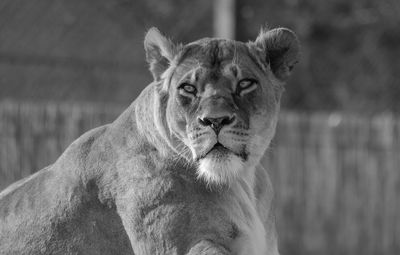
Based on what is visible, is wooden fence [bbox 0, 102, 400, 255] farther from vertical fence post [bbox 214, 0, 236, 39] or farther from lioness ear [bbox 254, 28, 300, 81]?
lioness ear [bbox 254, 28, 300, 81]

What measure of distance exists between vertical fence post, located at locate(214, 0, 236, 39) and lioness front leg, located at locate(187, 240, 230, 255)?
492 cm

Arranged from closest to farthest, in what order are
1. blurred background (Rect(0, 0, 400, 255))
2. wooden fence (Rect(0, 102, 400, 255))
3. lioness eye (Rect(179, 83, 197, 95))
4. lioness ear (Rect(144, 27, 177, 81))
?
lioness eye (Rect(179, 83, 197, 95)) < lioness ear (Rect(144, 27, 177, 81)) < blurred background (Rect(0, 0, 400, 255)) < wooden fence (Rect(0, 102, 400, 255))

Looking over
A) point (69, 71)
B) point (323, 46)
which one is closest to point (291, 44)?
point (69, 71)

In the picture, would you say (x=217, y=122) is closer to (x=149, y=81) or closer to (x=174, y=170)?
(x=174, y=170)

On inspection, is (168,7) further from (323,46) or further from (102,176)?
(102,176)

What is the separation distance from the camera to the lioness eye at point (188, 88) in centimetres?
379

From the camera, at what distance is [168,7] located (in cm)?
Answer: 1323

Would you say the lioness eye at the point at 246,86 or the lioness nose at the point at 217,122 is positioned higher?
the lioness eye at the point at 246,86

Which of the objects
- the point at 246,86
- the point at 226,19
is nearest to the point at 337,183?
the point at 226,19

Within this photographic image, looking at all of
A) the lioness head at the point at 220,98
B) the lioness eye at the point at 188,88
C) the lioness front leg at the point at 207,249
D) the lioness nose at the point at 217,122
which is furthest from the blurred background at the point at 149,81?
the lioness front leg at the point at 207,249

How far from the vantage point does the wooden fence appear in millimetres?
8969

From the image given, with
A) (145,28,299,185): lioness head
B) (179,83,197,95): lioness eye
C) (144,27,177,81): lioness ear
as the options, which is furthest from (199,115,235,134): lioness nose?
(144,27,177,81): lioness ear

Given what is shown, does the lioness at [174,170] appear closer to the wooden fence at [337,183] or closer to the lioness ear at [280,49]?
the lioness ear at [280,49]

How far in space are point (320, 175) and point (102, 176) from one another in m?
5.37
